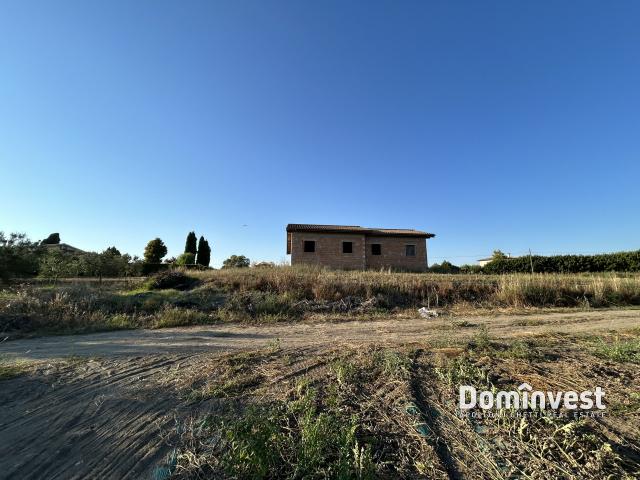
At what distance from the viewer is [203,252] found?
124 feet

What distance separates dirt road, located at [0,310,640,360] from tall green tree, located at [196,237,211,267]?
32.8 m

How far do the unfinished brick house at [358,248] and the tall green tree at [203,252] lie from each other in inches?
778

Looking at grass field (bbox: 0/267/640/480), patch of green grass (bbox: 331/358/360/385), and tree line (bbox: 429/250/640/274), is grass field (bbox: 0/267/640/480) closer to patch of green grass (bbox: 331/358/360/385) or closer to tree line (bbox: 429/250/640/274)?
patch of green grass (bbox: 331/358/360/385)

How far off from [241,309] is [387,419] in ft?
23.3

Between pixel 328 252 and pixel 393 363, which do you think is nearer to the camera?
pixel 393 363

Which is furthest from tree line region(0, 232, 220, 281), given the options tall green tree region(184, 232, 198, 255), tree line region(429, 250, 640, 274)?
tree line region(429, 250, 640, 274)

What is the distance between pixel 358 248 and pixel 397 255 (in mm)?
3813

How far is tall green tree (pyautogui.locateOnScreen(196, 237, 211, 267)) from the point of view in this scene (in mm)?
37319

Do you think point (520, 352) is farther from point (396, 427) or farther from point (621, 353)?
point (396, 427)

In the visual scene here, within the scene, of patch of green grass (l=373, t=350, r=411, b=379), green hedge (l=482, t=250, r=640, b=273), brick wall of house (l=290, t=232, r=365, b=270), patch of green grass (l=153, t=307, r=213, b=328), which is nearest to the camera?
patch of green grass (l=373, t=350, r=411, b=379)

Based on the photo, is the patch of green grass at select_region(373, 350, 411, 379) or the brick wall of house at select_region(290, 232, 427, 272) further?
the brick wall of house at select_region(290, 232, 427, 272)

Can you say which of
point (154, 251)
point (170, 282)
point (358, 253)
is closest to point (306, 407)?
point (170, 282)

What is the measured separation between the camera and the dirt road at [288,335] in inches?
191

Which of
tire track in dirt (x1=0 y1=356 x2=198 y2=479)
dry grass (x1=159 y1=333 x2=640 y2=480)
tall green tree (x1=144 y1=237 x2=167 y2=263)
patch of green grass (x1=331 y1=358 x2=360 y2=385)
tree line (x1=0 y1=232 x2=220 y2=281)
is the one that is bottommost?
tire track in dirt (x1=0 y1=356 x2=198 y2=479)
